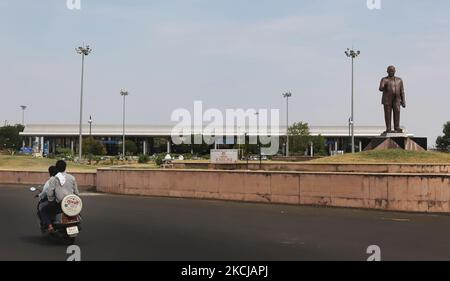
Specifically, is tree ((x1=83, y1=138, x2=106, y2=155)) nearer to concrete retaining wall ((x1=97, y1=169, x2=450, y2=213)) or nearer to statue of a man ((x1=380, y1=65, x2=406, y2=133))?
statue of a man ((x1=380, y1=65, x2=406, y2=133))

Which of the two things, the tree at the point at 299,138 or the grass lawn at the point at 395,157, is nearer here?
the grass lawn at the point at 395,157

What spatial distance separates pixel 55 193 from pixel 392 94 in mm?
24482

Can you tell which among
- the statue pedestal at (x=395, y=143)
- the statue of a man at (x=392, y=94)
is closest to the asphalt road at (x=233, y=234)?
the statue pedestal at (x=395, y=143)

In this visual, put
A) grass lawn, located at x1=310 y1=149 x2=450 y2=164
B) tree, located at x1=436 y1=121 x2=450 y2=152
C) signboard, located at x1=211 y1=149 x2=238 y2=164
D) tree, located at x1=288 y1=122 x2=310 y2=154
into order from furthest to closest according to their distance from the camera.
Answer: tree, located at x1=288 y1=122 x2=310 y2=154, tree, located at x1=436 y1=121 x2=450 y2=152, signboard, located at x1=211 y1=149 x2=238 y2=164, grass lawn, located at x1=310 y1=149 x2=450 y2=164

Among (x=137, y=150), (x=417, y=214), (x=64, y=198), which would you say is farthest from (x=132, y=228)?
(x=137, y=150)

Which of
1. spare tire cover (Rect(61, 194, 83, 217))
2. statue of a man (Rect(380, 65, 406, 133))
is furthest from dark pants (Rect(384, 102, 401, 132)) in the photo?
spare tire cover (Rect(61, 194, 83, 217))

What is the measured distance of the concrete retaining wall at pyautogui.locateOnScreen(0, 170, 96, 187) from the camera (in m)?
26.9

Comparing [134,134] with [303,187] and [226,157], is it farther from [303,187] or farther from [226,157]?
[303,187]

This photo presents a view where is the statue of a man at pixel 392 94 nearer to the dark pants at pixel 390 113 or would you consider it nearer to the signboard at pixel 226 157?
the dark pants at pixel 390 113

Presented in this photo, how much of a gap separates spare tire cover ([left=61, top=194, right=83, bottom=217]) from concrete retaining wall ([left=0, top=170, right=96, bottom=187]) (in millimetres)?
17505

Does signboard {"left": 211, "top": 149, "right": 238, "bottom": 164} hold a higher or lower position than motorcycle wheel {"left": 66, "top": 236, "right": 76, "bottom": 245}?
higher

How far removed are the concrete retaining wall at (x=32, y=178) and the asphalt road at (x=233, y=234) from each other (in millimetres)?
9877

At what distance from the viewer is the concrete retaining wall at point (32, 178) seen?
26906 millimetres
